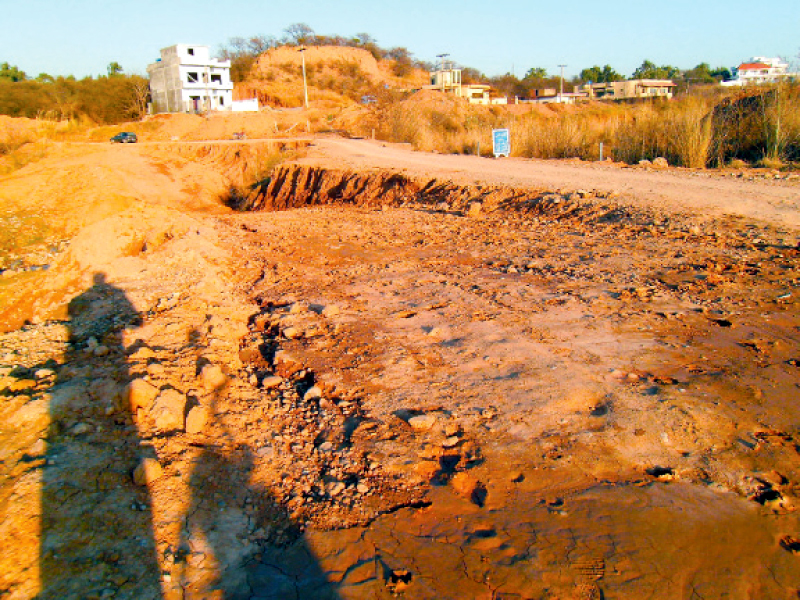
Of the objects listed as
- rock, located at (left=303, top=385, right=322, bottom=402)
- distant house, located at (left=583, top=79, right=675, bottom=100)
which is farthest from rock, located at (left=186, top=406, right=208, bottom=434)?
distant house, located at (left=583, top=79, right=675, bottom=100)

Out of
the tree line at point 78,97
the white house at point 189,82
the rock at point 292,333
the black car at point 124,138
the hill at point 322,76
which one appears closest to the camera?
the rock at point 292,333

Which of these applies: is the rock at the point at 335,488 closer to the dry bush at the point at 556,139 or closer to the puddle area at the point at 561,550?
the puddle area at the point at 561,550

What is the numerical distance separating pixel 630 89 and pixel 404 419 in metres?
65.8

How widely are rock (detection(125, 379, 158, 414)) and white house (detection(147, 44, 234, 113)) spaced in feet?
173

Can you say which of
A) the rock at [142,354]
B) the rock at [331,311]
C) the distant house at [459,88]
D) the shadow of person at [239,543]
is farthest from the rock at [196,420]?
the distant house at [459,88]

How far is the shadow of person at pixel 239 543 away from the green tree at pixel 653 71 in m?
85.2

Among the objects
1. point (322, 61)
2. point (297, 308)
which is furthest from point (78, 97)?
point (297, 308)

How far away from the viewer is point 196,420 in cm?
346

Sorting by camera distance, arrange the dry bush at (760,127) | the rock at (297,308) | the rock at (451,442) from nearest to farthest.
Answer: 1. the rock at (451,442)
2. the rock at (297,308)
3. the dry bush at (760,127)

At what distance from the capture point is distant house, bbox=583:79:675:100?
51844mm

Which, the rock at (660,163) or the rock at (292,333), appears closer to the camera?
the rock at (292,333)

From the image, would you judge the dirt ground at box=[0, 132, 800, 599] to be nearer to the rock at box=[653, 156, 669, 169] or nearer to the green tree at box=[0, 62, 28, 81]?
the rock at box=[653, 156, 669, 169]

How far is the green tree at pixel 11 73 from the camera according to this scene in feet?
175

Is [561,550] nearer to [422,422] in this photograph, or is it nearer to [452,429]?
[452,429]
